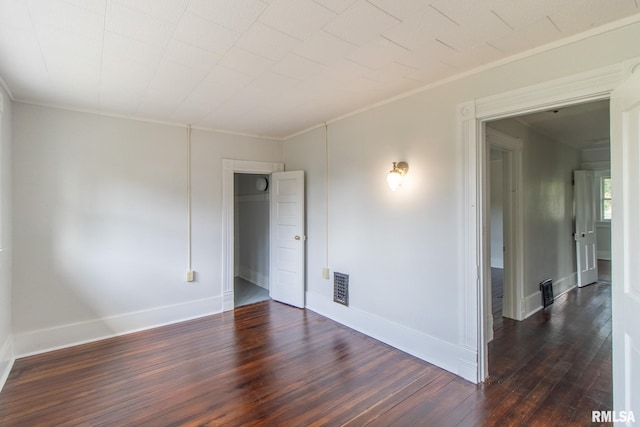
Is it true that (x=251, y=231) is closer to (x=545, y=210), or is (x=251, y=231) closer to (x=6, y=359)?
(x=6, y=359)

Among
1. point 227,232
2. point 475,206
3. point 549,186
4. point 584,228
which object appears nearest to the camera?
point 475,206

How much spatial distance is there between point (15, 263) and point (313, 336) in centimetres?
306

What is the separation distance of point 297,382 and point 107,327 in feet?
7.88

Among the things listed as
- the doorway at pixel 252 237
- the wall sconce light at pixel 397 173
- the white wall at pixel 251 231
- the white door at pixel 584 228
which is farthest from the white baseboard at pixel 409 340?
the white door at pixel 584 228

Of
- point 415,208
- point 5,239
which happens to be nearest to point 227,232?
point 5,239

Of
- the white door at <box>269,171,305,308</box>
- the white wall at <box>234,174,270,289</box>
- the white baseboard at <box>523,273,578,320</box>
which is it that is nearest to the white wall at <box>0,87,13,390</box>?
the white door at <box>269,171,305,308</box>

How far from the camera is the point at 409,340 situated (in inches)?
117

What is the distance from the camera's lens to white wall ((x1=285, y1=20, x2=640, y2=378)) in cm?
223

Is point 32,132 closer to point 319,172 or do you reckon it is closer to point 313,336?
point 319,172

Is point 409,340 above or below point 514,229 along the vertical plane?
below

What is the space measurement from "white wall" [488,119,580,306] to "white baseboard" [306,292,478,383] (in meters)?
1.92

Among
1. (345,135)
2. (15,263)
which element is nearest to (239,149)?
(345,135)

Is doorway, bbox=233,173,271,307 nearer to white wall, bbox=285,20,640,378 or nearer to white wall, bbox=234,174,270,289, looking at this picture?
white wall, bbox=234,174,270,289

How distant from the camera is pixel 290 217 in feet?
14.5
